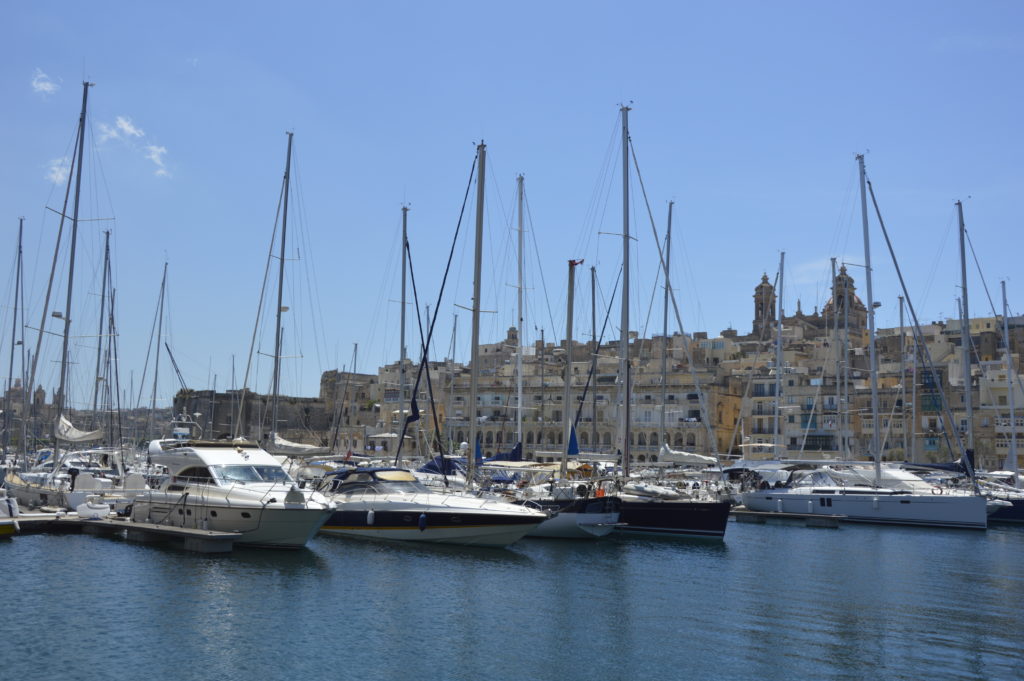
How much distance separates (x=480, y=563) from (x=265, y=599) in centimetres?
727

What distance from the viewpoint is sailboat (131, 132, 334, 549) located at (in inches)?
1075

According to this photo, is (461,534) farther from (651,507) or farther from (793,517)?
(793,517)

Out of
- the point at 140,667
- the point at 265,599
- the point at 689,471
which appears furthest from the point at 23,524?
the point at 689,471

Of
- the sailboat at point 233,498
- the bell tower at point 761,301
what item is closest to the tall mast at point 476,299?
the sailboat at point 233,498

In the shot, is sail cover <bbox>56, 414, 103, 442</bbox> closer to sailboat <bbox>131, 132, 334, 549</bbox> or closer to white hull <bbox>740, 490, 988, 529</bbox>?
sailboat <bbox>131, 132, 334, 549</bbox>

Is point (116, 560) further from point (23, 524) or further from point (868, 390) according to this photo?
point (868, 390)

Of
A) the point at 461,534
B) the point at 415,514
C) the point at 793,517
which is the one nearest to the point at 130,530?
the point at 415,514

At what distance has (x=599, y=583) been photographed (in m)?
25.7

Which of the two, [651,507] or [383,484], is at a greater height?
[383,484]

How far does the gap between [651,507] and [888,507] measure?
15165mm

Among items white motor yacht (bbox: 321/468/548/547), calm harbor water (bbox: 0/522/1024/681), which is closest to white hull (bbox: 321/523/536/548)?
white motor yacht (bbox: 321/468/548/547)

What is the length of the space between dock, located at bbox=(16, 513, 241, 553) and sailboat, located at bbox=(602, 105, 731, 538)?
14.2 m

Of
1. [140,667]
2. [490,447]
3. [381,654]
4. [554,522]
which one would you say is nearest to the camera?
[140,667]

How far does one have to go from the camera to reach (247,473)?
2928 cm
